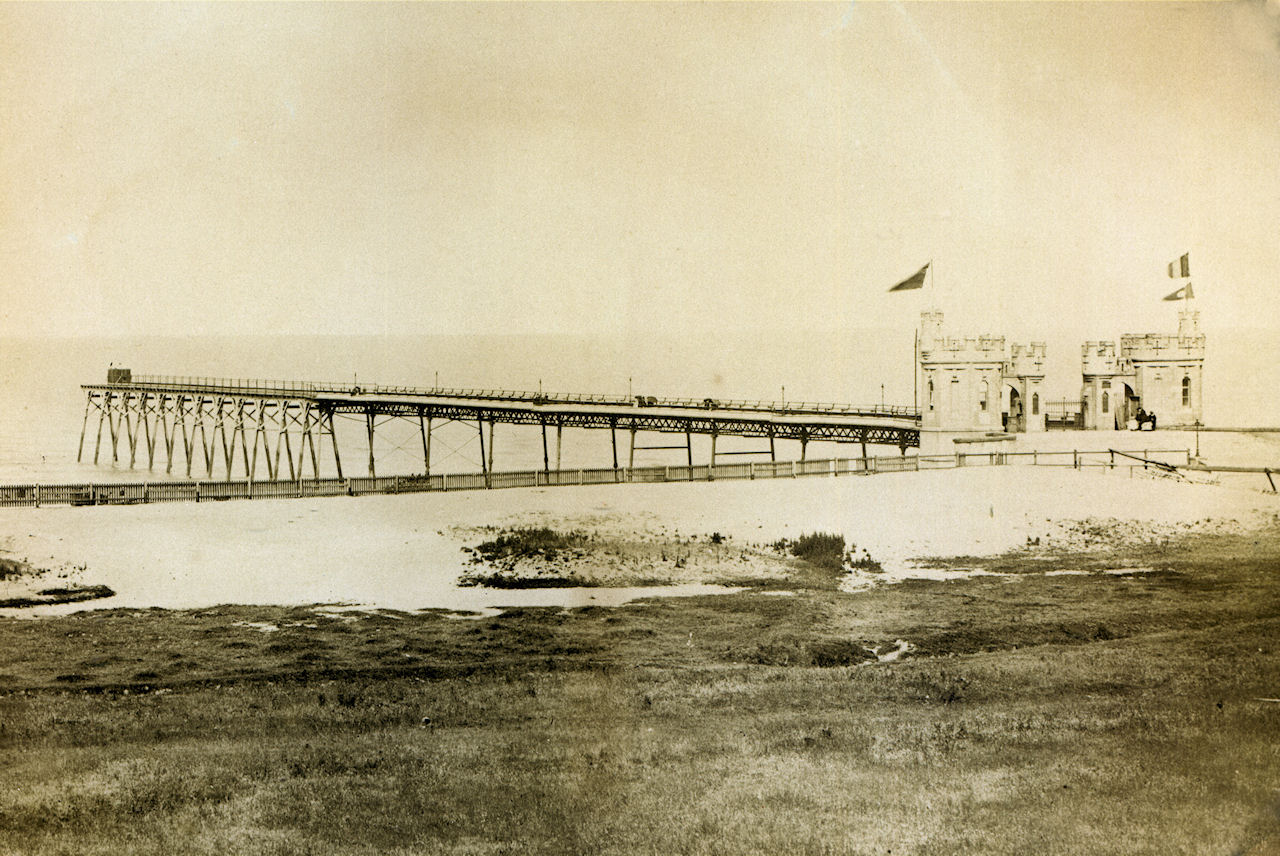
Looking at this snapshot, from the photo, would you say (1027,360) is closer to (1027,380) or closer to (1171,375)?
(1027,380)

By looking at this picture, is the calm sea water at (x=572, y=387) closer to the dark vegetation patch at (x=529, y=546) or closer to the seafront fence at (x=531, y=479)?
the seafront fence at (x=531, y=479)

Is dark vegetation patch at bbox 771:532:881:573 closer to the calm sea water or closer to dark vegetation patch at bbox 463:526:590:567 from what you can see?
dark vegetation patch at bbox 463:526:590:567

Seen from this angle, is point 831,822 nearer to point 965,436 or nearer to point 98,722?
point 98,722

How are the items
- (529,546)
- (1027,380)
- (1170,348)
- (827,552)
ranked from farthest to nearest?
(1027,380), (1170,348), (529,546), (827,552)

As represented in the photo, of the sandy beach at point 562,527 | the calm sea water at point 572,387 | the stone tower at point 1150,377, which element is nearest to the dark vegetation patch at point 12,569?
the sandy beach at point 562,527

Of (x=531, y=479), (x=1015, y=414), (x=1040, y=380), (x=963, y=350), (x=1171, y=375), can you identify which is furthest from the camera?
(x=1015, y=414)

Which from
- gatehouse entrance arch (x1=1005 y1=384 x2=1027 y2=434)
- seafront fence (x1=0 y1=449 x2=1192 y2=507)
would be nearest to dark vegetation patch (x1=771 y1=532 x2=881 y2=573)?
seafront fence (x1=0 y1=449 x2=1192 y2=507)

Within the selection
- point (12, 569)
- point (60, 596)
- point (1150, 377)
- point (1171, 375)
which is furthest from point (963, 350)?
point (12, 569)
